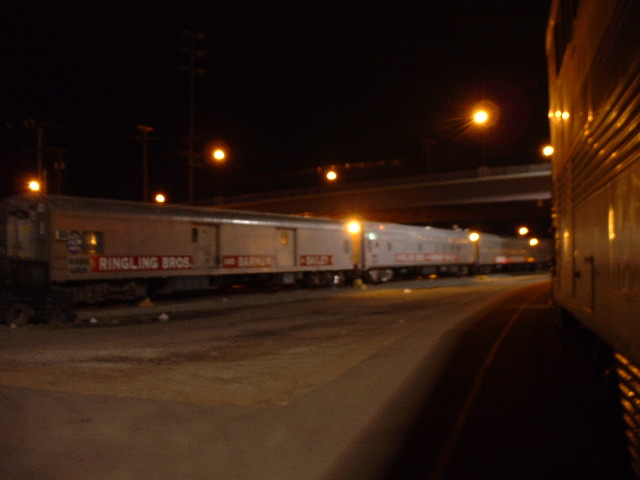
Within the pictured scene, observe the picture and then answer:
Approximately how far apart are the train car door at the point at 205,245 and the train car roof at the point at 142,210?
1.02 ft

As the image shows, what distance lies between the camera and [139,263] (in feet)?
66.6

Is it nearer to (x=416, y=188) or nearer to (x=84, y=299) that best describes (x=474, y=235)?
(x=416, y=188)

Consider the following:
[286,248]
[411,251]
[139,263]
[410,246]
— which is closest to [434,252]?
[411,251]

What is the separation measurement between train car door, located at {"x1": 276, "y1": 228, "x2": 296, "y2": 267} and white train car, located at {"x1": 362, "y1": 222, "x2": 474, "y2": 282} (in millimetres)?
6066

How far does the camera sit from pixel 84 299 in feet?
62.6

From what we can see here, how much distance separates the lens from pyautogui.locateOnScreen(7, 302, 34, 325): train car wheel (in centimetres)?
1414

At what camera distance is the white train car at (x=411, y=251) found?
3344cm

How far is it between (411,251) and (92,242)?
22.8 m

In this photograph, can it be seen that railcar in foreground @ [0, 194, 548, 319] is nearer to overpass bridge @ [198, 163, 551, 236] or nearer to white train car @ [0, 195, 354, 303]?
white train car @ [0, 195, 354, 303]

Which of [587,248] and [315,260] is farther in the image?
[315,260]

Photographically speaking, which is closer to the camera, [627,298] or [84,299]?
[627,298]

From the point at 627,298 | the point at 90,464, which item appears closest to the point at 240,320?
the point at 90,464

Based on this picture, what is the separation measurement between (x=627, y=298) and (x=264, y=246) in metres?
21.9

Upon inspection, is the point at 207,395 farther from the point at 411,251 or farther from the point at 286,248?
Result: the point at 411,251
